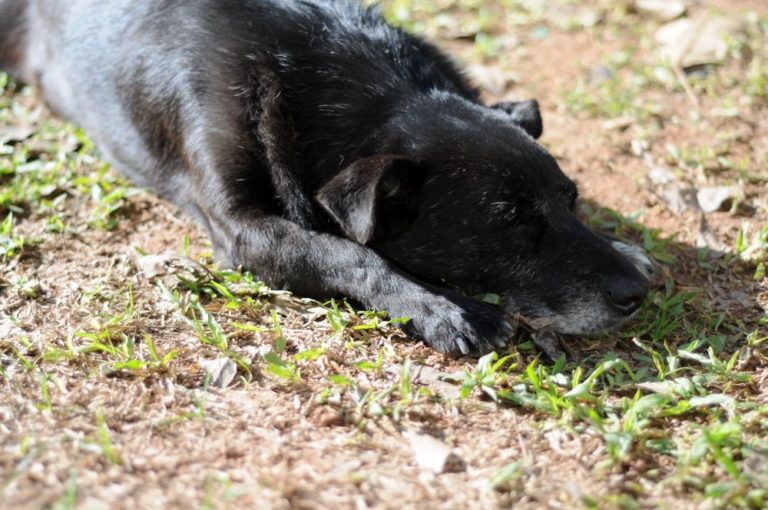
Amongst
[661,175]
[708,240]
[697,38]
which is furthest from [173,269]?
[697,38]

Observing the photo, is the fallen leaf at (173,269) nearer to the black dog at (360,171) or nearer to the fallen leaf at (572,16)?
the black dog at (360,171)

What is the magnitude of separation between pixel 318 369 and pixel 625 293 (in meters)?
1.36

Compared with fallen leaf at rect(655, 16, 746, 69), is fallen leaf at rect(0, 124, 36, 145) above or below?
below

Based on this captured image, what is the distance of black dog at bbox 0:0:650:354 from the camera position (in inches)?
145

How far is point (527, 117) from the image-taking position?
445 centimetres

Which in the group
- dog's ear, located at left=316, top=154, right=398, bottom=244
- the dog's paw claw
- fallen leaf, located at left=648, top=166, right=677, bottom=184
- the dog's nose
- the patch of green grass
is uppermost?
dog's ear, located at left=316, top=154, right=398, bottom=244

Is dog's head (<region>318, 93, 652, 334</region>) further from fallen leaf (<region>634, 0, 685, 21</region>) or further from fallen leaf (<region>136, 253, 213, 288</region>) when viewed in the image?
fallen leaf (<region>634, 0, 685, 21</region>)

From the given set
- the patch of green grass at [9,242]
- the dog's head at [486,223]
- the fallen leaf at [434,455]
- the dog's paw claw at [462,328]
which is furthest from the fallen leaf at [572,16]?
the fallen leaf at [434,455]

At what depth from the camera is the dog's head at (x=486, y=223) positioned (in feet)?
12.0

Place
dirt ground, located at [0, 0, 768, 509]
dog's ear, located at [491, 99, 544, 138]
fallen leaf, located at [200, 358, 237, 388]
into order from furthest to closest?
dog's ear, located at [491, 99, 544, 138] < fallen leaf, located at [200, 358, 237, 388] < dirt ground, located at [0, 0, 768, 509]

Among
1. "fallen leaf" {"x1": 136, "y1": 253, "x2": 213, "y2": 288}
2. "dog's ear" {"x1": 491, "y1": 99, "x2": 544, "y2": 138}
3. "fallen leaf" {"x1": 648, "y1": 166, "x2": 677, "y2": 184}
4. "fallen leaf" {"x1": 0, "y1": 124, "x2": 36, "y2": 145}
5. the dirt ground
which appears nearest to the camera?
the dirt ground

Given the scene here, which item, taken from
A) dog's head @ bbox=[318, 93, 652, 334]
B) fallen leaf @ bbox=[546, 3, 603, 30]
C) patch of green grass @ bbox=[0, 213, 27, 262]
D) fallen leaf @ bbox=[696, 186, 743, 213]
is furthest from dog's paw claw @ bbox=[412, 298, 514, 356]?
fallen leaf @ bbox=[546, 3, 603, 30]

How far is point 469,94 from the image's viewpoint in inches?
189

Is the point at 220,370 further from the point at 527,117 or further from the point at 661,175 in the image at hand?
the point at 661,175
